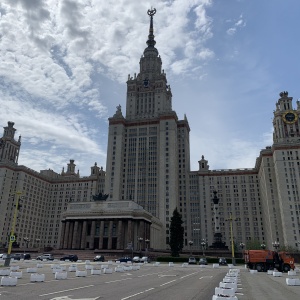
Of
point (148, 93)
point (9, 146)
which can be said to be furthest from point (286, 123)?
point (9, 146)

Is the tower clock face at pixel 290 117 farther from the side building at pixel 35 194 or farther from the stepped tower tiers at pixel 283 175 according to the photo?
the side building at pixel 35 194

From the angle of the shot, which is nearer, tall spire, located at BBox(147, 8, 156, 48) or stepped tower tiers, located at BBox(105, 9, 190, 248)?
stepped tower tiers, located at BBox(105, 9, 190, 248)

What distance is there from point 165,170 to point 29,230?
7330cm

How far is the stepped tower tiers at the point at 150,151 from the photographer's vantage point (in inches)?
5212

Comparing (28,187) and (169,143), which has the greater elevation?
(169,143)

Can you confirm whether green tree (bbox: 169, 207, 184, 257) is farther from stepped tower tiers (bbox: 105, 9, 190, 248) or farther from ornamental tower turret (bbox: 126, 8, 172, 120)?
ornamental tower turret (bbox: 126, 8, 172, 120)

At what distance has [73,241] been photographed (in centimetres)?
10969

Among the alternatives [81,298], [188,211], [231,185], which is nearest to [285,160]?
[231,185]

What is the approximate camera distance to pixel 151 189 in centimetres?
13438

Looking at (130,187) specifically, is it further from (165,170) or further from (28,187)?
(28,187)

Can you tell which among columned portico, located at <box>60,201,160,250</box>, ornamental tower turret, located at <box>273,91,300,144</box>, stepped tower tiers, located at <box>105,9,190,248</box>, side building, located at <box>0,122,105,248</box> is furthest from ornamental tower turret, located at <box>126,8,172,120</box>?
columned portico, located at <box>60,201,160,250</box>

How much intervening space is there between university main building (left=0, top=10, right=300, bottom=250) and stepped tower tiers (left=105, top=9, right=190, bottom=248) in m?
0.48

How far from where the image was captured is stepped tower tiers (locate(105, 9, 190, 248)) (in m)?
132

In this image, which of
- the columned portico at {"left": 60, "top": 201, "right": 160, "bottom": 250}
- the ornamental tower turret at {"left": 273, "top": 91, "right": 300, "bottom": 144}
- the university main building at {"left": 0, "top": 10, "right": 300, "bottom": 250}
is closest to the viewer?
the columned portico at {"left": 60, "top": 201, "right": 160, "bottom": 250}
